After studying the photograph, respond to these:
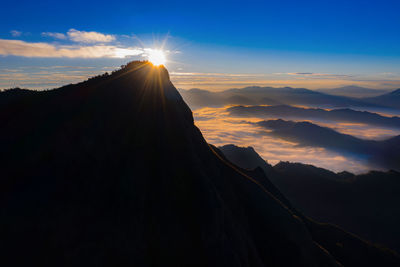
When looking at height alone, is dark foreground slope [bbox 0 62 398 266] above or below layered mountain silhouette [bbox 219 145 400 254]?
above

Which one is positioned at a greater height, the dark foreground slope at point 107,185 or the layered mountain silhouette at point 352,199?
the dark foreground slope at point 107,185

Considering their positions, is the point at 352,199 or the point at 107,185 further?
the point at 352,199

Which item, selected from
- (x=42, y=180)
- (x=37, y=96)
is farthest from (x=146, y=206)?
(x=37, y=96)

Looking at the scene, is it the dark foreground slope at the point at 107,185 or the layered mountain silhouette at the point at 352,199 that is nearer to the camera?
the dark foreground slope at the point at 107,185

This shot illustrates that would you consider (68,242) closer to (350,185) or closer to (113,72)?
(113,72)

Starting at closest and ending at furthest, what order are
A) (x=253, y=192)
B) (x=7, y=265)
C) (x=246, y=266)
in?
(x=7, y=265)
(x=246, y=266)
(x=253, y=192)
